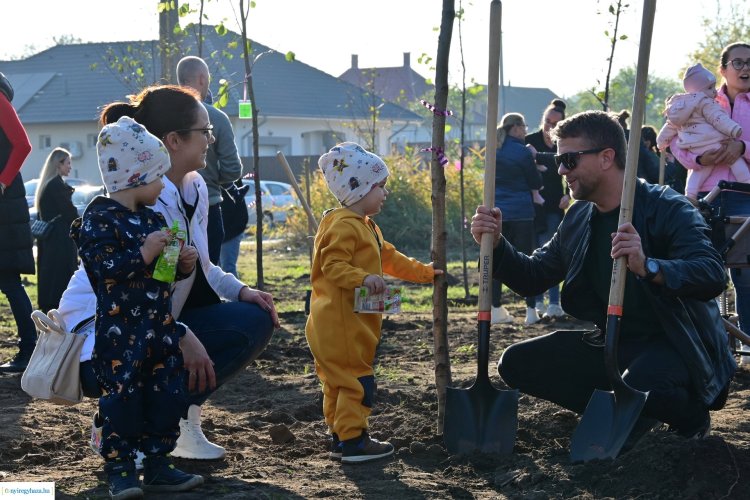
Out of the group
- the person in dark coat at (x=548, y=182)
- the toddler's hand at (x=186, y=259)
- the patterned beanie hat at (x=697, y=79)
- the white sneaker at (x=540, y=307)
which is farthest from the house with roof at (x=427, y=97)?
the toddler's hand at (x=186, y=259)

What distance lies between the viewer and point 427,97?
50.9 m

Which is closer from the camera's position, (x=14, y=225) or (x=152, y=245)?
(x=152, y=245)

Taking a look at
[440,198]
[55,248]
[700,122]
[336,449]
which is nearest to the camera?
[336,449]

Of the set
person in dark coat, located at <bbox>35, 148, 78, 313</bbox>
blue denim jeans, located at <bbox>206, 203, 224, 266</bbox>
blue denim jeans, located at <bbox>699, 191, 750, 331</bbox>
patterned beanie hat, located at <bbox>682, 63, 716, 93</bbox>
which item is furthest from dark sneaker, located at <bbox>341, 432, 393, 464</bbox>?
person in dark coat, located at <bbox>35, 148, 78, 313</bbox>

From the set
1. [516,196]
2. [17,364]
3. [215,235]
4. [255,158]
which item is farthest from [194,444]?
[516,196]

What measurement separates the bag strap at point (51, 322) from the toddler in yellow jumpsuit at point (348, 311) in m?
1.16

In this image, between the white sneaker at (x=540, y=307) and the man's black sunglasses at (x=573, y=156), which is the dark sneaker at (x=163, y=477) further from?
the white sneaker at (x=540, y=307)

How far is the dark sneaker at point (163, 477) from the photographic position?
13.6ft

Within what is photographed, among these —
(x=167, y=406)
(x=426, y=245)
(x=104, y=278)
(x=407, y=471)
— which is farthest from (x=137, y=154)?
(x=426, y=245)

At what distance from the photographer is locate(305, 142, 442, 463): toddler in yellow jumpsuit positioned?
476cm

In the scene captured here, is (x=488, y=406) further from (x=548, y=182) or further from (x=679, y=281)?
(x=548, y=182)

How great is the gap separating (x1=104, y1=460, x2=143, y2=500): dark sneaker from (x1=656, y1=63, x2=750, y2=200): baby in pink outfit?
4.19 meters

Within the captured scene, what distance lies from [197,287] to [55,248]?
4.22m

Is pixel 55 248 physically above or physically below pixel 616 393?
above
